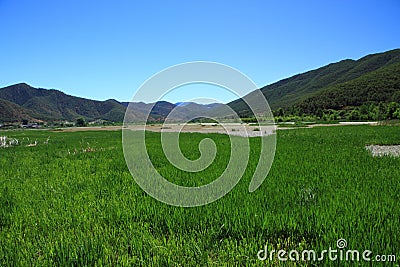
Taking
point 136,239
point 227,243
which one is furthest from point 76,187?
point 227,243

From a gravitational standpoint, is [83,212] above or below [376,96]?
below

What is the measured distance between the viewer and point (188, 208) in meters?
3.69

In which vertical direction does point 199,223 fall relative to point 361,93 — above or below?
below

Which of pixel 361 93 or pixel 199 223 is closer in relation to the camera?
pixel 199 223

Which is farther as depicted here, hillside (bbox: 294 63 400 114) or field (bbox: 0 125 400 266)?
hillside (bbox: 294 63 400 114)

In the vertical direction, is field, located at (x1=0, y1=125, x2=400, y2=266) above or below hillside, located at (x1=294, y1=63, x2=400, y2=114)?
below

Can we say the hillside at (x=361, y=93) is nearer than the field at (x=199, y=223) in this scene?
No

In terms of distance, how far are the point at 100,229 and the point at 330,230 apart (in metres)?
2.44

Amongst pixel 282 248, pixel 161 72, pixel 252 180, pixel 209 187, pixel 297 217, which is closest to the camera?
pixel 282 248

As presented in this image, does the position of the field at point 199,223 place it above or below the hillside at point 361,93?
below

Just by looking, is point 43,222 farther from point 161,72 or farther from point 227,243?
point 161,72

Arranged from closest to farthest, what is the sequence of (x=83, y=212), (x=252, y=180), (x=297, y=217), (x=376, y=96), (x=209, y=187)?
(x=297, y=217) < (x=83, y=212) < (x=209, y=187) < (x=252, y=180) < (x=376, y=96)

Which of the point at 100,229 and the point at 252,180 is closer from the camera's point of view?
the point at 100,229

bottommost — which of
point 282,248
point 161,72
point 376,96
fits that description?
point 282,248
